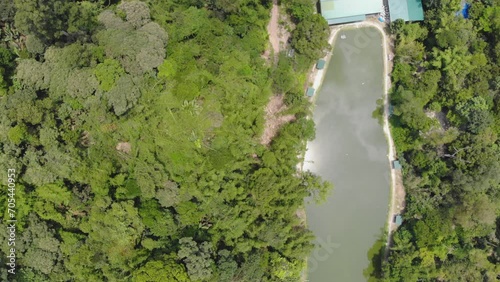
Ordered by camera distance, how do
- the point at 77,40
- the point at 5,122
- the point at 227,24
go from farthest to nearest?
the point at 227,24 < the point at 77,40 < the point at 5,122

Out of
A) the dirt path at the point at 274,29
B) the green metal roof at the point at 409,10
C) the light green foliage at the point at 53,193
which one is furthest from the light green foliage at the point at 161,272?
the green metal roof at the point at 409,10

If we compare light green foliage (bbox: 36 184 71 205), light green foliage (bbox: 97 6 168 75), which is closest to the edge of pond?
light green foliage (bbox: 97 6 168 75)

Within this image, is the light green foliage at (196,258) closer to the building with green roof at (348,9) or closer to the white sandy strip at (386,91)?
the white sandy strip at (386,91)

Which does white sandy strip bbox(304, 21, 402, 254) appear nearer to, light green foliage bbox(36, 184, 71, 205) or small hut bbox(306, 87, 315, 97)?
small hut bbox(306, 87, 315, 97)

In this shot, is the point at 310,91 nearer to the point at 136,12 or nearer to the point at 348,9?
the point at 348,9

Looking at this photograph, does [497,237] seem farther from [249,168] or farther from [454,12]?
[249,168]

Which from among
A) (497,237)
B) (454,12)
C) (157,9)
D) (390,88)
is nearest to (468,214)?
(497,237)
